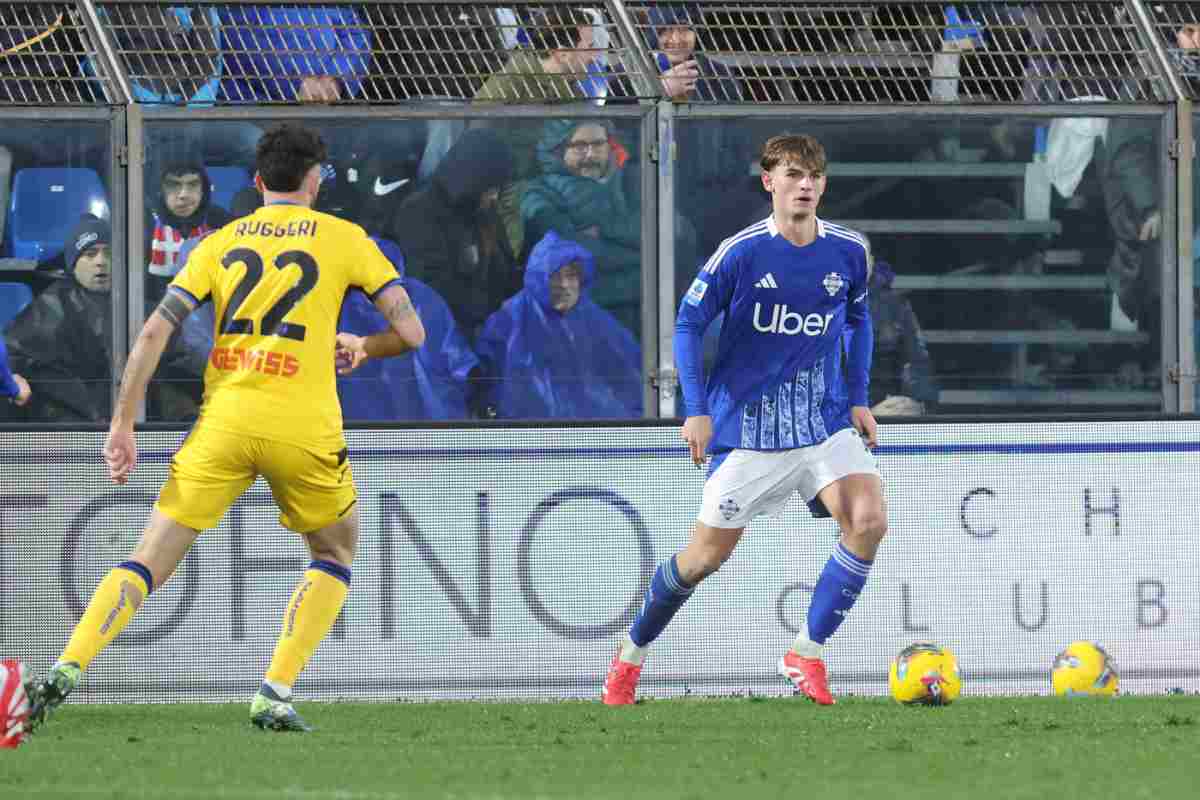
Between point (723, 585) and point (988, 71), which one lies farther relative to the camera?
point (988, 71)

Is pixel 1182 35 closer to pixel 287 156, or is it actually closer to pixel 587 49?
pixel 587 49

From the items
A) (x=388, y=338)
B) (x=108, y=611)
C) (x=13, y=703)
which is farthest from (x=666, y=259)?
(x=13, y=703)

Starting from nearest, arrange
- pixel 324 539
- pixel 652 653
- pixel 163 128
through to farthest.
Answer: pixel 324 539
pixel 652 653
pixel 163 128

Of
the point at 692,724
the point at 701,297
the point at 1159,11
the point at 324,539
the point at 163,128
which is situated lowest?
the point at 692,724

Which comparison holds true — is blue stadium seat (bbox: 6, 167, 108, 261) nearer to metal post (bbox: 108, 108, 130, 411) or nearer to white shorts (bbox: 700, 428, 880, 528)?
metal post (bbox: 108, 108, 130, 411)

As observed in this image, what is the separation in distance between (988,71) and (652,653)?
302 cm

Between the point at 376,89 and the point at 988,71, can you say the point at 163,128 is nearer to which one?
the point at 376,89

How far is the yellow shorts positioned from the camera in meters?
6.53

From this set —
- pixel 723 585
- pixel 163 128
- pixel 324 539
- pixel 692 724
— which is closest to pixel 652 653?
pixel 723 585

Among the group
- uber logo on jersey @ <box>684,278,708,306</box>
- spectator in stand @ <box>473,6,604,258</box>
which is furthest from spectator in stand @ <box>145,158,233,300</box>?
uber logo on jersey @ <box>684,278,708,306</box>

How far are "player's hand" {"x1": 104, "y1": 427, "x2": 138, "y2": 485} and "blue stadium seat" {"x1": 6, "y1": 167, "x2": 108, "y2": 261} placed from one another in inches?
106

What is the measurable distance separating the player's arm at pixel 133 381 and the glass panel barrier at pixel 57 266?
2562 mm

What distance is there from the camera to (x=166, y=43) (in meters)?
9.41

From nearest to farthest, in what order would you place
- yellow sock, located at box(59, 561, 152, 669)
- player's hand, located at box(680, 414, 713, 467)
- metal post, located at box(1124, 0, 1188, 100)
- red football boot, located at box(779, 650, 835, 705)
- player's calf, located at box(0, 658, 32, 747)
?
player's calf, located at box(0, 658, 32, 747) < yellow sock, located at box(59, 561, 152, 669) < player's hand, located at box(680, 414, 713, 467) < red football boot, located at box(779, 650, 835, 705) < metal post, located at box(1124, 0, 1188, 100)
